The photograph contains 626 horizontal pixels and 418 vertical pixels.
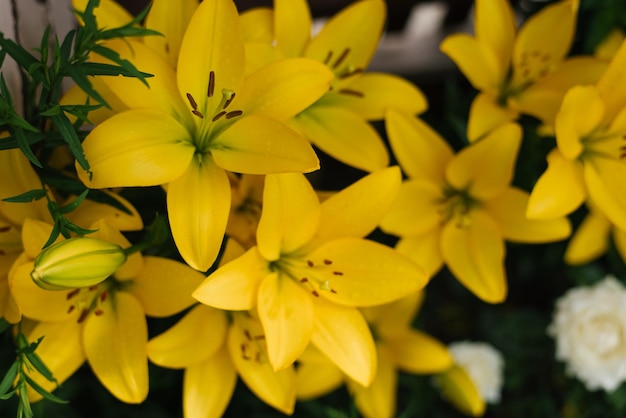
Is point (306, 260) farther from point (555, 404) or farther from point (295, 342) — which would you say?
point (555, 404)

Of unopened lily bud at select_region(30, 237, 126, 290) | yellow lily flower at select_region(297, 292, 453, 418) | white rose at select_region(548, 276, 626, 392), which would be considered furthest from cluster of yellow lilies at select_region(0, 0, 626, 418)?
white rose at select_region(548, 276, 626, 392)

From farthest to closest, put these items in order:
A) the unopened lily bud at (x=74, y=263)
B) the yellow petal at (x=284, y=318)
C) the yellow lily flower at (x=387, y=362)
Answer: the yellow lily flower at (x=387, y=362) < the yellow petal at (x=284, y=318) < the unopened lily bud at (x=74, y=263)

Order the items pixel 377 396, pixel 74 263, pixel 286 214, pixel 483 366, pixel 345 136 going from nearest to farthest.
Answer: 1. pixel 74 263
2. pixel 286 214
3. pixel 345 136
4. pixel 377 396
5. pixel 483 366

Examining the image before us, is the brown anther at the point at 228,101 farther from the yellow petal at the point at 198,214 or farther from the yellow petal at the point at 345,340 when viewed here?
the yellow petal at the point at 345,340

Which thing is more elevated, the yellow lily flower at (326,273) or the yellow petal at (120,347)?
the yellow lily flower at (326,273)

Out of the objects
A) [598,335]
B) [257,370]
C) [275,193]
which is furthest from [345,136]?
[598,335]

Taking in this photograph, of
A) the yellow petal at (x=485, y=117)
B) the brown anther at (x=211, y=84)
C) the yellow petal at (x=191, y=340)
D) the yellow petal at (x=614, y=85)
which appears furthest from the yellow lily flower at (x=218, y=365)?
the yellow petal at (x=614, y=85)

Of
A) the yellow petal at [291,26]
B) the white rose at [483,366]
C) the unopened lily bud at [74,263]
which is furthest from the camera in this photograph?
the white rose at [483,366]

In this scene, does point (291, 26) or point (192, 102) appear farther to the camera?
point (291, 26)

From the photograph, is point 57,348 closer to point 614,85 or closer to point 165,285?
point 165,285
